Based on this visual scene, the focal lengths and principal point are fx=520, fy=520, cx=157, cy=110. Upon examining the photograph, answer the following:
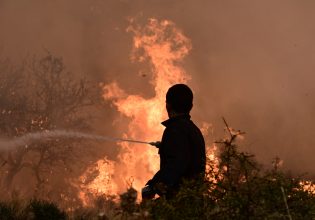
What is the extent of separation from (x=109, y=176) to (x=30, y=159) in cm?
1046

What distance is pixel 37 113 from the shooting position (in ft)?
103

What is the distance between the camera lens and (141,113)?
51969 millimetres

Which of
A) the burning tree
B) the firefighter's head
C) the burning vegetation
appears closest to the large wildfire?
the burning vegetation

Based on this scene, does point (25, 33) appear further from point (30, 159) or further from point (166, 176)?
point (166, 176)

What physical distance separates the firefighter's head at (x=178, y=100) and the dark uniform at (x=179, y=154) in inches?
3.5

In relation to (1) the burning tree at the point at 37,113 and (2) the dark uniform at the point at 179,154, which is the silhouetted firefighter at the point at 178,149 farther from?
(1) the burning tree at the point at 37,113

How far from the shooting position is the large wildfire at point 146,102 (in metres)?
49.9

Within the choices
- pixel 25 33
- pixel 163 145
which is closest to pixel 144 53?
pixel 25 33

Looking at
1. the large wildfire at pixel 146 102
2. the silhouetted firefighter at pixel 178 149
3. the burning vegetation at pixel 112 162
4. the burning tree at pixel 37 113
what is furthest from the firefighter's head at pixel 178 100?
the large wildfire at pixel 146 102

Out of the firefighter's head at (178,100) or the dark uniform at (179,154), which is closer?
the dark uniform at (179,154)

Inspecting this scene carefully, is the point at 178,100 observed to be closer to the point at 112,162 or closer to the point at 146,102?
the point at 112,162

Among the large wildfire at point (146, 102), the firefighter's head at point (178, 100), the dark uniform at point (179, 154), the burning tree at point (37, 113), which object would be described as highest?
the large wildfire at point (146, 102)

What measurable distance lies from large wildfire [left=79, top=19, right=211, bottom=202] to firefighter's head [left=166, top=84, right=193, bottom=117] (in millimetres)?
39956

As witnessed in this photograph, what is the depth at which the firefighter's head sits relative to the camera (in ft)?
14.3
